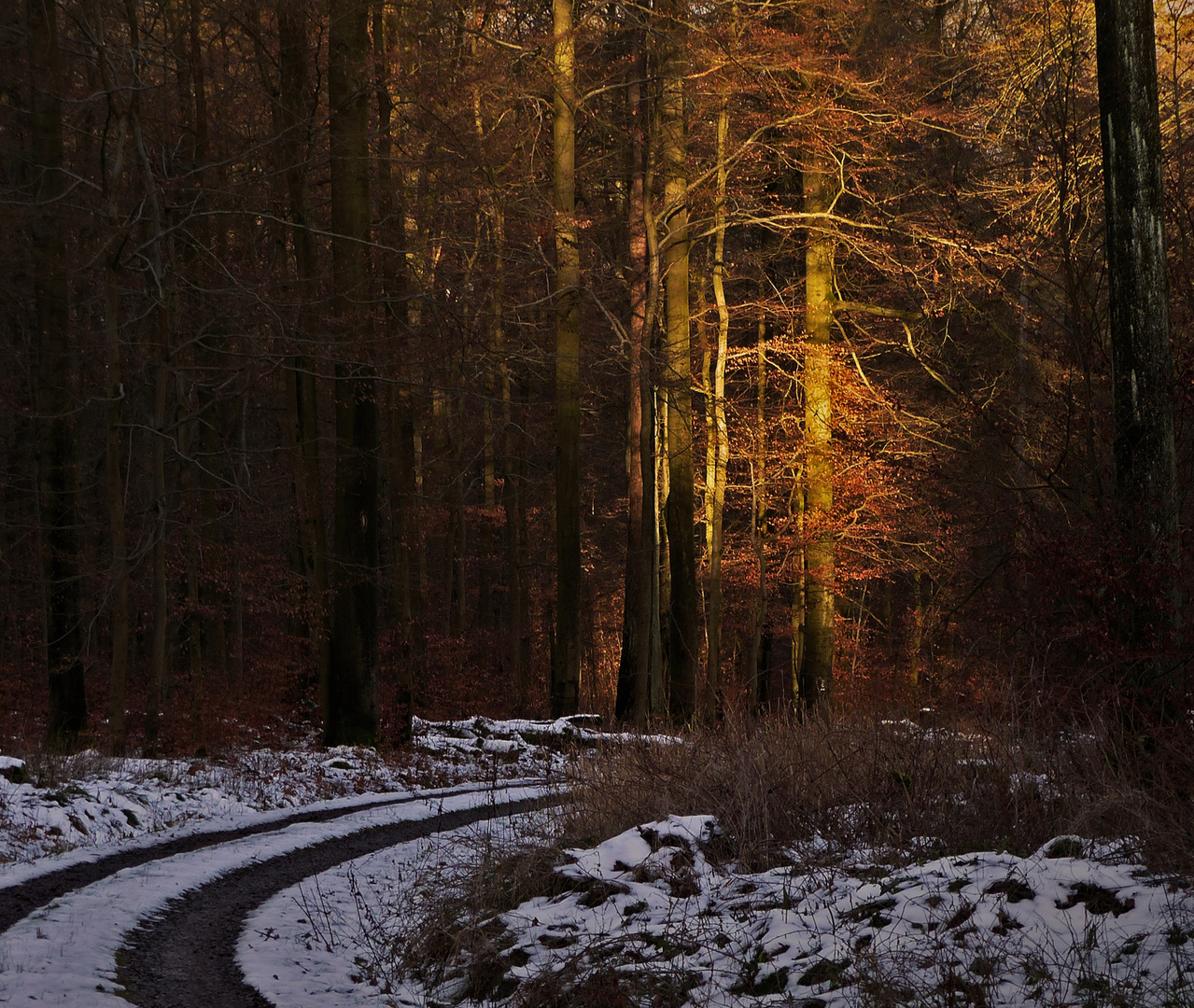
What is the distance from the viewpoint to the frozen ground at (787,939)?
4.86 m

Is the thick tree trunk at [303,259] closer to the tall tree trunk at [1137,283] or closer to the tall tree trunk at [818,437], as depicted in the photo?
the tall tree trunk at [818,437]

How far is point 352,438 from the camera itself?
16797 millimetres

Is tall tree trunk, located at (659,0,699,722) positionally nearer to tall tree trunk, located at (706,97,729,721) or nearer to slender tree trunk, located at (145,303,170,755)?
tall tree trunk, located at (706,97,729,721)

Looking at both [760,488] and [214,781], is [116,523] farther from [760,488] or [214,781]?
[760,488]

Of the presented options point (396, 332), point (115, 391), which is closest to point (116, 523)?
point (115, 391)

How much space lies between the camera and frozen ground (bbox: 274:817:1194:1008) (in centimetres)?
486

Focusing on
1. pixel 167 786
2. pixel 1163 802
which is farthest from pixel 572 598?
pixel 1163 802

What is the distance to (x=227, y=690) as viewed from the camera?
23.8m

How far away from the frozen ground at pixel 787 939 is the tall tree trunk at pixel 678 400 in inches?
481

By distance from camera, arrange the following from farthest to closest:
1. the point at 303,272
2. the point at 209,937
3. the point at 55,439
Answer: the point at 303,272
the point at 55,439
the point at 209,937

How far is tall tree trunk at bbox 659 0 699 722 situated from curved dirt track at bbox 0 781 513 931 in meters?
7.37

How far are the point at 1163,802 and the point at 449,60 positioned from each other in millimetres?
16536

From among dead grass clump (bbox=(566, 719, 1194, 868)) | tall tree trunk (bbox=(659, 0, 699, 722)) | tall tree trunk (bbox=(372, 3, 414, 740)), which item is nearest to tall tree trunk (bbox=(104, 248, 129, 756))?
tall tree trunk (bbox=(372, 3, 414, 740))

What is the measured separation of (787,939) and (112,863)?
603 cm
